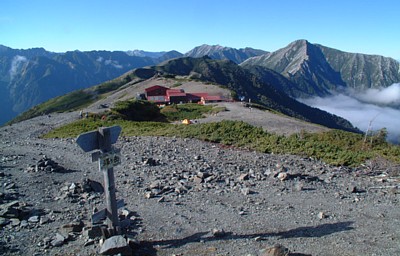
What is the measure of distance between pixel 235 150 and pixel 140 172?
303 inches

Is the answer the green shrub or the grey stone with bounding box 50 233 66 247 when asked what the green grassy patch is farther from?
the grey stone with bounding box 50 233 66 247

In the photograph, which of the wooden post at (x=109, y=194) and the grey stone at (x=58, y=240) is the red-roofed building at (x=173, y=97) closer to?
the wooden post at (x=109, y=194)

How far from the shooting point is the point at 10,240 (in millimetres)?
7750

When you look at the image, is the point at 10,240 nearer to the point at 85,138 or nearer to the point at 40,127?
the point at 85,138

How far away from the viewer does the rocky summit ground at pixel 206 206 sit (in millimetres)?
7840

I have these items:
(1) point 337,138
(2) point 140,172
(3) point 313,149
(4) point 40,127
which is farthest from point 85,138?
(4) point 40,127

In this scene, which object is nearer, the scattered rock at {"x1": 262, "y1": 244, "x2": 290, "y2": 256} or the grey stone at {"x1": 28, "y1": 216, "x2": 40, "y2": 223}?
the scattered rock at {"x1": 262, "y1": 244, "x2": 290, "y2": 256}

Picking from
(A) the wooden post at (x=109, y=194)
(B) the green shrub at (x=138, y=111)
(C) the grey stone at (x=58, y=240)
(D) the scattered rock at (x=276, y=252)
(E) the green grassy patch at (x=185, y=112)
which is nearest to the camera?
(D) the scattered rock at (x=276, y=252)

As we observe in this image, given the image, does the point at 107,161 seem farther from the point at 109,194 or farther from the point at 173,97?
the point at 173,97

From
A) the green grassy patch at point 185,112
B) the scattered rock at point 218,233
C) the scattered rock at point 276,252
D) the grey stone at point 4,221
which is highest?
the green grassy patch at point 185,112

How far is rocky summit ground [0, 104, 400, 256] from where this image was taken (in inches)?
309

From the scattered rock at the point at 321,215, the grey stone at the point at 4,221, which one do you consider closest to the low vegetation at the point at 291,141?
the scattered rock at the point at 321,215

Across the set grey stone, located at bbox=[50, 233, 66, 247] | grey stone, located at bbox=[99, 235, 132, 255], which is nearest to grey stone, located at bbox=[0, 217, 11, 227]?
grey stone, located at bbox=[50, 233, 66, 247]

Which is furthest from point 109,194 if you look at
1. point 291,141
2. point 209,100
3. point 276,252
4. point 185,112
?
point 209,100
